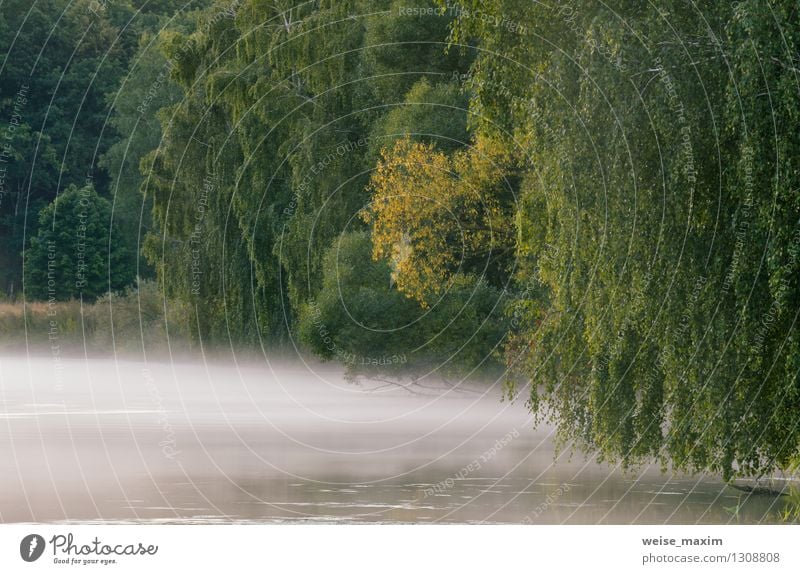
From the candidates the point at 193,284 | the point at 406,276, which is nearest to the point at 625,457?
the point at 406,276

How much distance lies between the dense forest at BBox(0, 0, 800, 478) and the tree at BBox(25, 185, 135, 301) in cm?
17

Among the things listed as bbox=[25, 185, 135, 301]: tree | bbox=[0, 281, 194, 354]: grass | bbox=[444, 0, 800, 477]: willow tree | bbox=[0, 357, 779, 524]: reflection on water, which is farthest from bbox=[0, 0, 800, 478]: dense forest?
bbox=[0, 281, 194, 354]: grass

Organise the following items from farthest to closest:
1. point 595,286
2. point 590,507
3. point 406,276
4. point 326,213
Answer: point 326,213 < point 406,276 < point 590,507 < point 595,286

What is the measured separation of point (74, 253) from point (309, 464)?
1509 inches

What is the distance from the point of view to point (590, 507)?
22031 mm

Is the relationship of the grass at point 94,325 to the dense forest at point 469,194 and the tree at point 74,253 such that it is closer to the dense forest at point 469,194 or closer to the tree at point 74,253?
the tree at point 74,253

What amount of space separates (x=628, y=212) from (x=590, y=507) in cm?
556

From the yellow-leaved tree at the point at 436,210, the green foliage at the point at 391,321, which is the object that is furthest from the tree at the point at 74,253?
the yellow-leaved tree at the point at 436,210

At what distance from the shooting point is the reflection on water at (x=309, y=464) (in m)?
21.6

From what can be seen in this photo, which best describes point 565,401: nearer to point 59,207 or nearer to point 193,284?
point 193,284

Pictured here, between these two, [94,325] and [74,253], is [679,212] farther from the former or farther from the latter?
[74,253]

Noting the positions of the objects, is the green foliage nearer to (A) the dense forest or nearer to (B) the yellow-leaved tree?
(A) the dense forest

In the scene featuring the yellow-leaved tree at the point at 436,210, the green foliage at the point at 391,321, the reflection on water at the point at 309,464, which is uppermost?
the yellow-leaved tree at the point at 436,210

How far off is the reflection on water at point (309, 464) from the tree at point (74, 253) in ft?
57.2
